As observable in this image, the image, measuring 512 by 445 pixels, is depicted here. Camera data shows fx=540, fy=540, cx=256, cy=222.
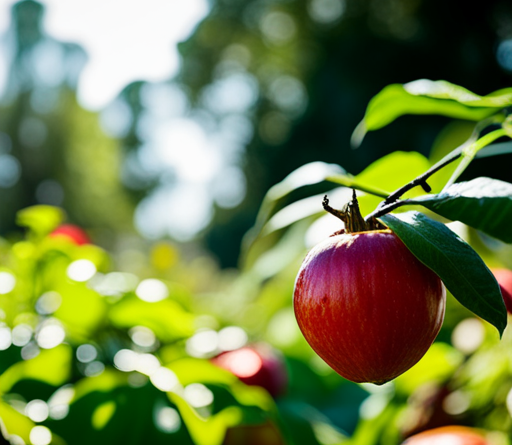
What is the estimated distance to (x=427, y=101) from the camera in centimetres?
27

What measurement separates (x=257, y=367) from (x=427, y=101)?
276 mm

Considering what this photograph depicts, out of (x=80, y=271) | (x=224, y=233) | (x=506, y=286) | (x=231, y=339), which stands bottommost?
(x=224, y=233)

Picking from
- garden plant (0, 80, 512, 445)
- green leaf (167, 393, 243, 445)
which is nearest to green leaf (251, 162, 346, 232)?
garden plant (0, 80, 512, 445)

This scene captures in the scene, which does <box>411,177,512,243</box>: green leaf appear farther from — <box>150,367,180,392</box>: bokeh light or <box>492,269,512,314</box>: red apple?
<box>150,367,180,392</box>: bokeh light

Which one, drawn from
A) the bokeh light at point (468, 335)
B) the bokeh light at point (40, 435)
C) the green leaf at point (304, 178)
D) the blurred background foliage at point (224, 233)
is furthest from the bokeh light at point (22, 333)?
the bokeh light at point (468, 335)

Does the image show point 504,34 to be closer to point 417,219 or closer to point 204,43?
point 204,43

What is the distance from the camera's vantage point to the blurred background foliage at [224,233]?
1.11ft

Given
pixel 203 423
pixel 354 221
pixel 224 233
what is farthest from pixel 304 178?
pixel 224 233

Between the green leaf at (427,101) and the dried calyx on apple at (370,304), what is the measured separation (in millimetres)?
89

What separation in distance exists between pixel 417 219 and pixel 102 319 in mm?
337

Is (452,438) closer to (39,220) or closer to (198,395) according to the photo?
(198,395)

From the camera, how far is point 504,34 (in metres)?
5.34

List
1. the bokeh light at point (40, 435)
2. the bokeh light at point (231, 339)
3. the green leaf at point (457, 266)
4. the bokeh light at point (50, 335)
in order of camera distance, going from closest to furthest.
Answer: the green leaf at point (457, 266) < the bokeh light at point (40, 435) < the bokeh light at point (50, 335) < the bokeh light at point (231, 339)

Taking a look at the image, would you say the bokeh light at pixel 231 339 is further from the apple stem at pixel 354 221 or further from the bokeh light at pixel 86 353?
the apple stem at pixel 354 221
